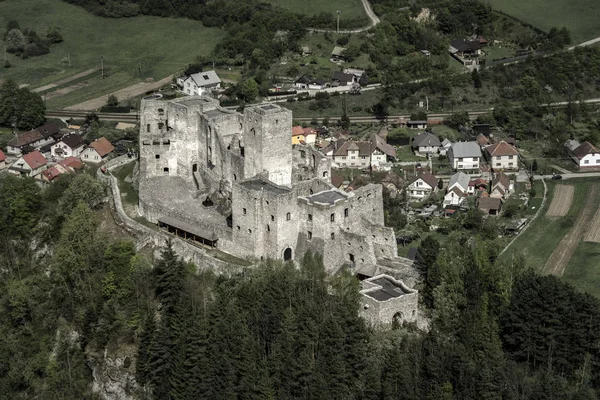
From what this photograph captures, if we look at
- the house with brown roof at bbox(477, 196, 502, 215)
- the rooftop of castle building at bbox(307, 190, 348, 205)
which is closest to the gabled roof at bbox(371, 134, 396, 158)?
the house with brown roof at bbox(477, 196, 502, 215)

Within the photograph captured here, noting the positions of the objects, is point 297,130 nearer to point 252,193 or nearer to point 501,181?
point 501,181

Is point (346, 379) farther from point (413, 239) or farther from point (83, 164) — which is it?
point (83, 164)

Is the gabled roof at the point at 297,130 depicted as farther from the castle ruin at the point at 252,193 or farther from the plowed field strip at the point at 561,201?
the castle ruin at the point at 252,193

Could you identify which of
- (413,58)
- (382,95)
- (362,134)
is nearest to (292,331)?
(362,134)

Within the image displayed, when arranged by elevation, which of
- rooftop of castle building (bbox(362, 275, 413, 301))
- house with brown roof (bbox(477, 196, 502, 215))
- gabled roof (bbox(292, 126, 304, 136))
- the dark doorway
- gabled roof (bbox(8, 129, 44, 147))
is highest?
the dark doorway

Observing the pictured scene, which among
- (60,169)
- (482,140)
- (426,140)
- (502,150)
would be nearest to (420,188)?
(502,150)

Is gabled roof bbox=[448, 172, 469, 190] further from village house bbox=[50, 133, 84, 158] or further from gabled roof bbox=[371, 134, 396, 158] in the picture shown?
village house bbox=[50, 133, 84, 158]

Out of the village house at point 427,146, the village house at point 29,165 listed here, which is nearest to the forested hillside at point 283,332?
the village house at point 29,165

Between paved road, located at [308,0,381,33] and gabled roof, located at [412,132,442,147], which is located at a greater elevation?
paved road, located at [308,0,381,33]
